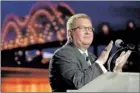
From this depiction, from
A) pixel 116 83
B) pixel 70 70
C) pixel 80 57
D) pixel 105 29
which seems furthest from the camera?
pixel 105 29

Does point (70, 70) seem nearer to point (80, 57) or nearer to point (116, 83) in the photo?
point (80, 57)

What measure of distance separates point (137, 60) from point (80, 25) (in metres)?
1.81

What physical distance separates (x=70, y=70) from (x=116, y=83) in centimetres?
56

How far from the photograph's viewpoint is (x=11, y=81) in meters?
3.65

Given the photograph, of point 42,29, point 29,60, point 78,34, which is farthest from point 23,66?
point 78,34

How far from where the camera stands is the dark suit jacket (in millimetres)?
1709

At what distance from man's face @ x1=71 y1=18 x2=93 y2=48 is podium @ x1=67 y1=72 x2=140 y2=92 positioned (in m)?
0.71

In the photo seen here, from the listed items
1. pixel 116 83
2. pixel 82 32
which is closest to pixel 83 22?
pixel 82 32

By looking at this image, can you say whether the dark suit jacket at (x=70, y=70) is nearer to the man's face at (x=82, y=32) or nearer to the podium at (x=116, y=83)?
the man's face at (x=82, y=32)

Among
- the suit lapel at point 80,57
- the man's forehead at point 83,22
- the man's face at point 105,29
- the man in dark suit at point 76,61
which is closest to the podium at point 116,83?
the man in dark suit at point 76,61

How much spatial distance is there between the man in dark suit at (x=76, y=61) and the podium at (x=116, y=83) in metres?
0.32

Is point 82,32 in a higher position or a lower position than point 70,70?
higher

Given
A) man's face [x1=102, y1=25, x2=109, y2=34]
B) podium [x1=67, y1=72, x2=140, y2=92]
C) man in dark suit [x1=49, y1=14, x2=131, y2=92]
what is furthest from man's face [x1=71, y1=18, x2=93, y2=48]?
man's face [x1=102, y1=25, x2=109, y2=34]

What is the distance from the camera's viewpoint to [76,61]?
186 centimetres
